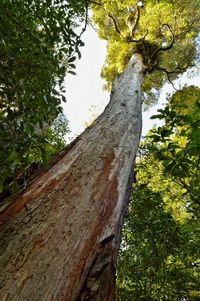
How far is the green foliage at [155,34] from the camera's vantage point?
10.1 m

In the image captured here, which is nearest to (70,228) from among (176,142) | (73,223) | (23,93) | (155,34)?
(73,223)

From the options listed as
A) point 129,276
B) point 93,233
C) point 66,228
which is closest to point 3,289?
point 66,228

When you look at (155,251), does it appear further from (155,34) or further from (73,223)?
(155,34)

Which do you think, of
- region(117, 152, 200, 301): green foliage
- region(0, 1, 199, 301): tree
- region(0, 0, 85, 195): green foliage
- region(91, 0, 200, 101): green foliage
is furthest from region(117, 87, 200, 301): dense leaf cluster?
region(91, 0, 200, 101): green foliage

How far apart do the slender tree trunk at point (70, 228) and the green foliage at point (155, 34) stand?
695 centimetres

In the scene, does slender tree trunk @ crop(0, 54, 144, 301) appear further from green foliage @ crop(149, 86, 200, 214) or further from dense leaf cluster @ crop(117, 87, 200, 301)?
dense leaf cluster @ crop(117, 87, 200, 301)

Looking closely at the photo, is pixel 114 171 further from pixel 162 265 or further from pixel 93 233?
pixel 162 265

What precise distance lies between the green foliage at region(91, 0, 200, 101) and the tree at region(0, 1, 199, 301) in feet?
22.1

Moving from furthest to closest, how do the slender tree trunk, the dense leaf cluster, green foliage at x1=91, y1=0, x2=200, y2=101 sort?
green foliage at x1=91, y1=0, x2=200, y2=101, the dense leaf cluster, the slender tree trunk

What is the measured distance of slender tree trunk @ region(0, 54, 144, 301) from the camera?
1581 millimetres

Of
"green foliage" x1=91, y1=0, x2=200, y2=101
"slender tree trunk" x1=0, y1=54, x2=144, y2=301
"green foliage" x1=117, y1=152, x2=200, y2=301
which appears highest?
"green foliage" x1=91, y1=0, x2=200, y2=101

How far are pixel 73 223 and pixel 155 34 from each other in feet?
32.4

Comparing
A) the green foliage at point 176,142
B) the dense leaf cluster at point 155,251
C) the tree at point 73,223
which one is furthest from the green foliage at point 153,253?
the tree at point 73,223

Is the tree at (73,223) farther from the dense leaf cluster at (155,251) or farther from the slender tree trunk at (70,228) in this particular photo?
the dense leaf cluster at (155,251)
